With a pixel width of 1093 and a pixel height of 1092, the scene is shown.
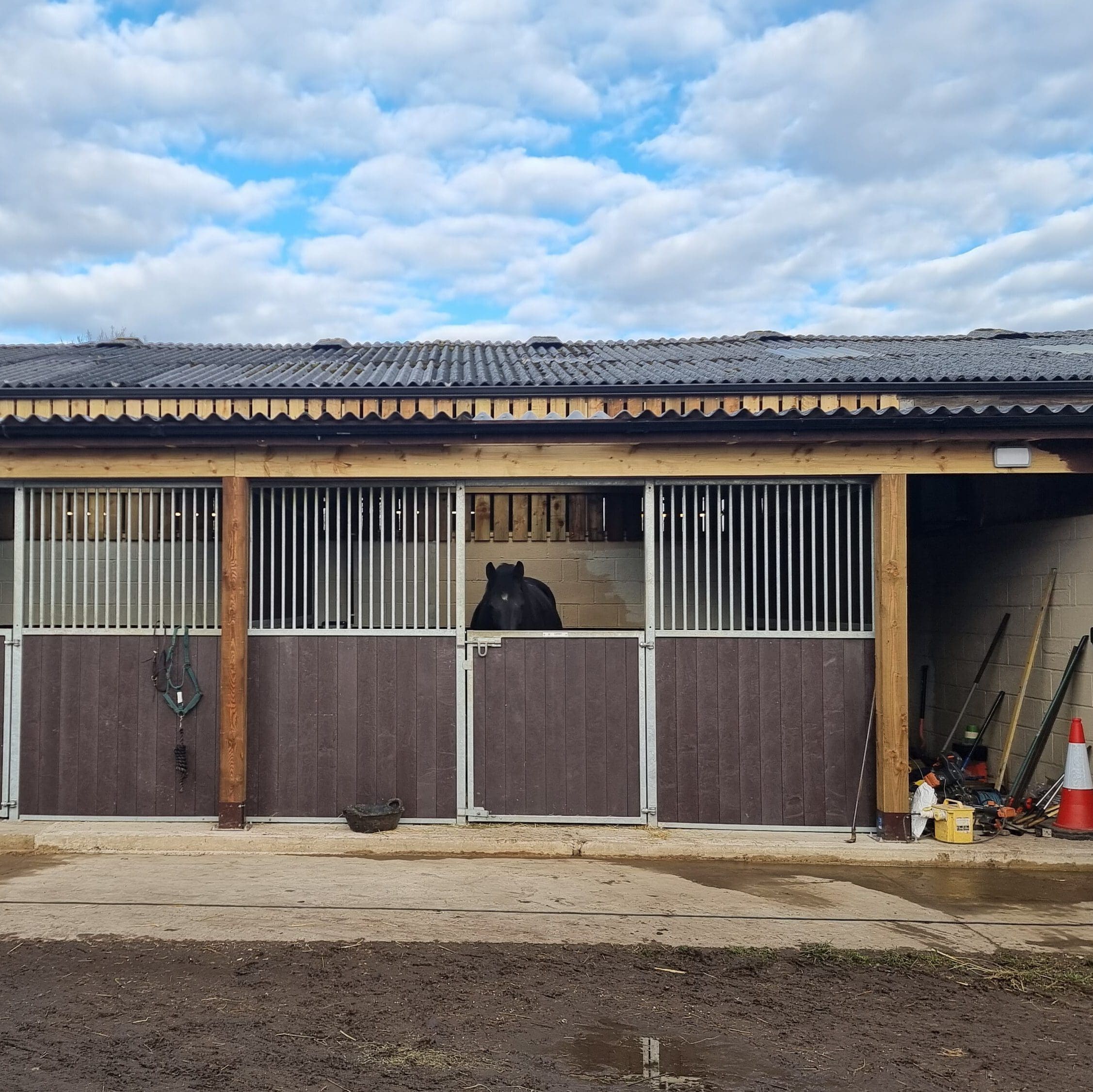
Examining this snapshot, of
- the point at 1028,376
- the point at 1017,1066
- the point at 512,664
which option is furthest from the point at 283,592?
the point at 1028,376

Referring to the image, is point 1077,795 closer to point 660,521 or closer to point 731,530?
point 731,530

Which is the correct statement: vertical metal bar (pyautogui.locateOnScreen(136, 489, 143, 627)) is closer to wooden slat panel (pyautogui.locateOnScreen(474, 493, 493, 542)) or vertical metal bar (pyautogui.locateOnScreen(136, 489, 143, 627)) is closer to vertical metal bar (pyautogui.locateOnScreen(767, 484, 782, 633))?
wooden slat panel (pyautogui.locateOnScreen(474, 493, 493, 542))

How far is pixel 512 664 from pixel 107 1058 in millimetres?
3908

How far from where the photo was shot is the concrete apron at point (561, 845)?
6.38 metres

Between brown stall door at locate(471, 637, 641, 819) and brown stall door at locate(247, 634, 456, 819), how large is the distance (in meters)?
0.27

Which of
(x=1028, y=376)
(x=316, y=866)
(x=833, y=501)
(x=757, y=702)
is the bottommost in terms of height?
(x=316, y=866)

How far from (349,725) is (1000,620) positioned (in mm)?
5336

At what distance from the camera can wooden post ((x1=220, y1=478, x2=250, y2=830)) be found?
679cm

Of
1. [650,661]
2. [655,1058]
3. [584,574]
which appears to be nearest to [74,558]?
[650,661]

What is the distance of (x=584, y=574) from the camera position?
35.3 ft

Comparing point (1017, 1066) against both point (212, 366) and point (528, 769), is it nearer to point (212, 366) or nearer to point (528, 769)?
point (528, 769)

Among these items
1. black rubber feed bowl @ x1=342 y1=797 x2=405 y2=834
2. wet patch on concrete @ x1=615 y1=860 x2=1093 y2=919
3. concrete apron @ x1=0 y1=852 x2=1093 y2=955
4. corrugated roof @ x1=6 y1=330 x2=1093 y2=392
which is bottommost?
wet patch on concrete @ x1=615 y1=860 x2=1093 y2=919

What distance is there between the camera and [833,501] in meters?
A: 7.20

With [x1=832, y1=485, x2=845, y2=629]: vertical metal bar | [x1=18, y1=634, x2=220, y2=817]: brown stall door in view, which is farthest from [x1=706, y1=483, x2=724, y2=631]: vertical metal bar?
[x1=18, y1=634, x2=220, y2=817]: brown stall door
